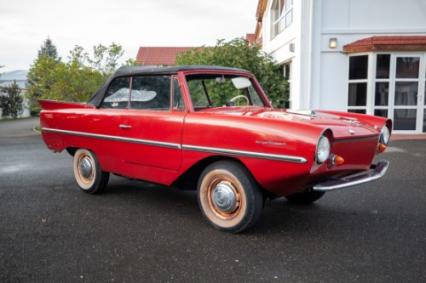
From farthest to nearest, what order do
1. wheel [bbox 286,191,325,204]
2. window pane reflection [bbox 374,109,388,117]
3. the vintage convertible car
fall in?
window pane reflection [bbox 374,109,388,117], wheel [bbox 286,191,325,204], the vintage convertible car

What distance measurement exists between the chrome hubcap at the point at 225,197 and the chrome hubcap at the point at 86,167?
2.05m

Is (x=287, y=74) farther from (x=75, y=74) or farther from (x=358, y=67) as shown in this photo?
(x=75, y=74)

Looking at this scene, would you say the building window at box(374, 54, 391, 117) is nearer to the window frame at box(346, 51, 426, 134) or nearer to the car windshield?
the window frame at box(346, 51, 426, 134)

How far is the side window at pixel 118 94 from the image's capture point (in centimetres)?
481

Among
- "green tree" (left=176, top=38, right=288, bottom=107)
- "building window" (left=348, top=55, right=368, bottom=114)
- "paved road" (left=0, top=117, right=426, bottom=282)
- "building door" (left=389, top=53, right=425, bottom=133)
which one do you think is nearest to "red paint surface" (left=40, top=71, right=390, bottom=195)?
"paved road" (left=0, top=117, right=426, bottom=282)

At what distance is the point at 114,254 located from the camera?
A: 3.24m

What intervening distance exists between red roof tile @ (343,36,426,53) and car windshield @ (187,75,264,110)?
265 inches

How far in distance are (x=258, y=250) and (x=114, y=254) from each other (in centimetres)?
115

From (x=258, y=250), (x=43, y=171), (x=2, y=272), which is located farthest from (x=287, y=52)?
(x=2, y=272)

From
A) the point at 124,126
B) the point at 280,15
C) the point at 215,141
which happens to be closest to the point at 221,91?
the point at 124,126

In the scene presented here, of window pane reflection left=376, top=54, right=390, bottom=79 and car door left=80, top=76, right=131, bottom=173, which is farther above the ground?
window pane reflection left=376, top=54, right=390, bottom=79

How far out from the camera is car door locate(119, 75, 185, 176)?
405cm

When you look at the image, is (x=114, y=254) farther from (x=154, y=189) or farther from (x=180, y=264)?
(x=154, y=189)

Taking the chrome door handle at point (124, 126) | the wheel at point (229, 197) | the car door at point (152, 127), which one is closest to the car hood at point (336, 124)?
the car door at point (152, 127)
